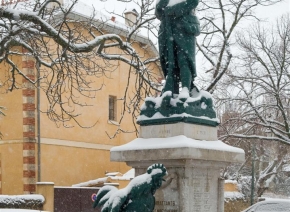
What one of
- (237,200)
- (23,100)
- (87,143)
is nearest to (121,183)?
(87,143)

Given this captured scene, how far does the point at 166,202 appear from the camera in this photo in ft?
19.5

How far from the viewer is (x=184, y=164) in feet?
18.9

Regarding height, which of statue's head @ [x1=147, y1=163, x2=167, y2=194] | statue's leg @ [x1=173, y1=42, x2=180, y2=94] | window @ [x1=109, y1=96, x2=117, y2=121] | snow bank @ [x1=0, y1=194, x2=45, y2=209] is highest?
window @ [x1=109, y1=96, x2=117, y2=121]

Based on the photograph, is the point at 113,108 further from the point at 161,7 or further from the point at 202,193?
the point at 202,193

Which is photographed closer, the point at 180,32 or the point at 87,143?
the point at 180,32

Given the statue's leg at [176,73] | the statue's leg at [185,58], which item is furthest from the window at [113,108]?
the statue's leg at [185,58]

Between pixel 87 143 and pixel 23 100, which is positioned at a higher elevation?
pixel 23 100

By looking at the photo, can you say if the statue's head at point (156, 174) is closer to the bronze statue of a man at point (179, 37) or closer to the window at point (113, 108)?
the bronze statue of a man at point (179, 37)

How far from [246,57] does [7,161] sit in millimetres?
11408

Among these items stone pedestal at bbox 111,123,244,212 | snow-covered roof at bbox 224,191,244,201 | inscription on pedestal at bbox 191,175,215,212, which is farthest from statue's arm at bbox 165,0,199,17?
snow-covered roof at bbox 224,191,244,201

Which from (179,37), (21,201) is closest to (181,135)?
(179,37)

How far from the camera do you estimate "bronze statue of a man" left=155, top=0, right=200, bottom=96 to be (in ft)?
20.5

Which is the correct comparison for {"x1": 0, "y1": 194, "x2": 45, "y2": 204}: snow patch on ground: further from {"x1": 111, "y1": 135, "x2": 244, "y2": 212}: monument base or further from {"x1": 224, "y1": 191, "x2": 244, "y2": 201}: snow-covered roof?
{"x1": 111, "y1": 135, "x2": 244, "y2": 212}: monument base

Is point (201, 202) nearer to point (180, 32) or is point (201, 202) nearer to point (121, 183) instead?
point (180, 32)
